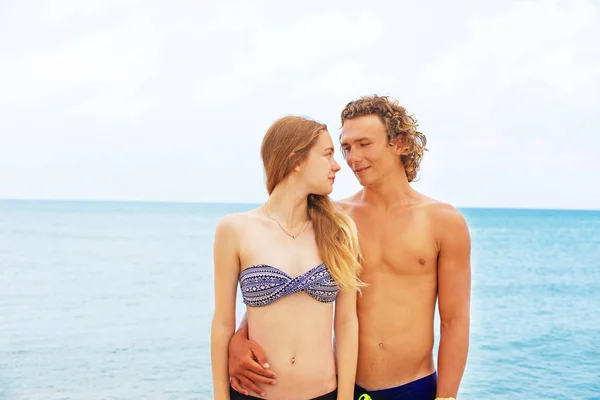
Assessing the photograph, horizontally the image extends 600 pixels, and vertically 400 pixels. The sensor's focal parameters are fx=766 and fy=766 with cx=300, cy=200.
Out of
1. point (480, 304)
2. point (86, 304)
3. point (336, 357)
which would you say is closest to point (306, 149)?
point (336, 357)

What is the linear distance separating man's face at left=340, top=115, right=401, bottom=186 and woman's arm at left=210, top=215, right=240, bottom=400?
0.78m

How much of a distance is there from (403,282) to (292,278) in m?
0.76

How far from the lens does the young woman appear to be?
3281 mm

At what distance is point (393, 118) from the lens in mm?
3785

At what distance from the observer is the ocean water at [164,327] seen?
1056 cm

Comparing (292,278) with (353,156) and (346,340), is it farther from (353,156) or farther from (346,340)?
(353,156)

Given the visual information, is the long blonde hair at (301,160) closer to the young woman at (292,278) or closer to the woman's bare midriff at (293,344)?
the young woman at (292,278)

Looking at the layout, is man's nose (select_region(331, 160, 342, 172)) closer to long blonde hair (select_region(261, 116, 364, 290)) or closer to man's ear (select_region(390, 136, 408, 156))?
long blonde hair (select_region(261, 116, 364, 290))

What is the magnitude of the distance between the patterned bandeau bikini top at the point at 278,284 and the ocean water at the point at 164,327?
273 inches

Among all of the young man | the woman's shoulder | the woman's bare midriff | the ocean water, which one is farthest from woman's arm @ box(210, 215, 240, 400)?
the ocean water

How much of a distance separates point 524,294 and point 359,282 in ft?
62.8

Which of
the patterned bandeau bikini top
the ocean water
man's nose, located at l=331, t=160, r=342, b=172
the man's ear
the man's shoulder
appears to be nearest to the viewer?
the patterned bandeau bikini top

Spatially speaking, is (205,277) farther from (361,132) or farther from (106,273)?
(361,132)

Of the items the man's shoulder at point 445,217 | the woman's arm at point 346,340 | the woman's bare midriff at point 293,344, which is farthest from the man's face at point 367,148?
the woman's bare midriff at point 293,344
